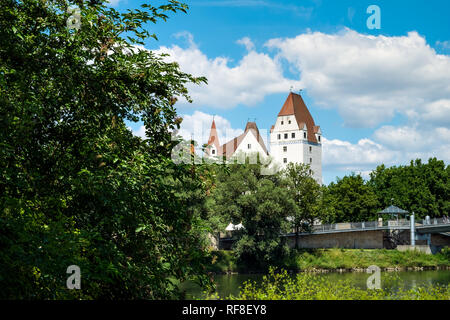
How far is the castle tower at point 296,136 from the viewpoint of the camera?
3600 inches

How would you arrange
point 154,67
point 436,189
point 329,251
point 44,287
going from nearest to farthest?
point 44,287, point 154,67, point 329,251, point 436,189

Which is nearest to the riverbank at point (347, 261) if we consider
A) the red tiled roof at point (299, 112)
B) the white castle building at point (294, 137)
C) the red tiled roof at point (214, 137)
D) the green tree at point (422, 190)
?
the green tree at point (422, 190)

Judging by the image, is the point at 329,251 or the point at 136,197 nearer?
the point at 136,197

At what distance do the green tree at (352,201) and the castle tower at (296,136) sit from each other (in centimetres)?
3054

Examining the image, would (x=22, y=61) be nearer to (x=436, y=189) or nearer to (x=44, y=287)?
(x=44, y=287)

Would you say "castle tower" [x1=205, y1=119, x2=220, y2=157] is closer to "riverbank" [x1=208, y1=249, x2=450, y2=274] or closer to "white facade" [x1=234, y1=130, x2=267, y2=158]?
"white facade" [x1=234, y1=130, x2=267, y2=158]

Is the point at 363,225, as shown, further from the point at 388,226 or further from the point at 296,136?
the point at 296,136

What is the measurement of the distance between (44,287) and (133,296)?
148 cm

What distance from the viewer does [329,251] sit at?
49625 mm

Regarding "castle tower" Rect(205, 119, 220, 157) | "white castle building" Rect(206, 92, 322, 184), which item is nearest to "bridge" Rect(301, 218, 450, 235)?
"castle tower" Rect(205, 119, 220, 157)

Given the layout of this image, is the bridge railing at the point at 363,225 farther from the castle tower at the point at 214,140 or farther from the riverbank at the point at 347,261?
the castle tower at the point at 214,140

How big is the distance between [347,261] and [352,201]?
507 inches

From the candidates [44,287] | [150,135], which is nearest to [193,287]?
[150,135]

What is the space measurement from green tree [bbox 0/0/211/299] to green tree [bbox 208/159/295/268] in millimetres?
33001
